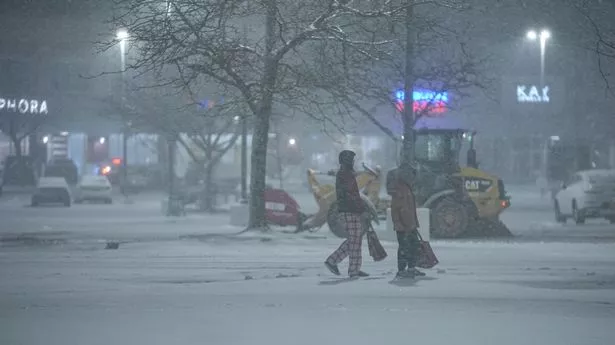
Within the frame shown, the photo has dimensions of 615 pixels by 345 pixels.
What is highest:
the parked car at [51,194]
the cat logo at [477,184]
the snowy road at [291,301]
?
the cat logo at [477,184]

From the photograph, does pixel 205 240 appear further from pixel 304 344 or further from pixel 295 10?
pixel 304 344

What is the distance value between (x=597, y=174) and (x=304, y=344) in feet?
87.5

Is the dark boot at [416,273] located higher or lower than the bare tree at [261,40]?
lower

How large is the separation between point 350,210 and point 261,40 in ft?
42.5

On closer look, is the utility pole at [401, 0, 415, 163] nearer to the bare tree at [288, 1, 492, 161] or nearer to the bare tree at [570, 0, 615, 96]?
the bare tree at [288, 1, 492, 161]

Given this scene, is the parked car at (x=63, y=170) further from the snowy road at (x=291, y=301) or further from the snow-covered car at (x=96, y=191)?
the snowy road at (x=291, y=301)

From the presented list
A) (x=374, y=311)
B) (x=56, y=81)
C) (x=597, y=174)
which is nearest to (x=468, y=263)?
(x=374, y=311)

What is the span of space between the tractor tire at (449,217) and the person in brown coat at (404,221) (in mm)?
11603

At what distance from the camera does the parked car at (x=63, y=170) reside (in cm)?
7056

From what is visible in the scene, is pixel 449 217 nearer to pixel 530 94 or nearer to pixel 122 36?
pixel 122 36

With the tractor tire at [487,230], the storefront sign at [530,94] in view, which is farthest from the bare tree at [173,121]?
the storefront sign at [530,94]

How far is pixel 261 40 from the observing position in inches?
1091

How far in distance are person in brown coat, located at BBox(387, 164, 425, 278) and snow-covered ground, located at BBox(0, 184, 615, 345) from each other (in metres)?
0.38

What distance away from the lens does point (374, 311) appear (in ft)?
40.4
